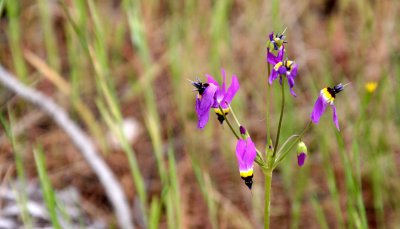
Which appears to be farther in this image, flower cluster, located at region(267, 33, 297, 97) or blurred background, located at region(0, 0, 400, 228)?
blurred background, located at region(0, 0, 400, 228)

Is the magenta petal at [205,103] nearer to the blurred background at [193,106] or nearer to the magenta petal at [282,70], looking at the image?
the magenta petal at [282,70]

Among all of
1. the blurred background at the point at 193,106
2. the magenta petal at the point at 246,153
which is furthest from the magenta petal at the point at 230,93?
the blurred background at the point at 193,106

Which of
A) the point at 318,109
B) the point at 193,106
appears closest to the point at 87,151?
the point at 193,106

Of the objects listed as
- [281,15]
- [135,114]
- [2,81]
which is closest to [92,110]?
[135,114]

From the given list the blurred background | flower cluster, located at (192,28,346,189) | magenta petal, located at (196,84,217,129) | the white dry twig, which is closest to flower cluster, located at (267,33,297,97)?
flower cluster, located at (192,28,346,189)

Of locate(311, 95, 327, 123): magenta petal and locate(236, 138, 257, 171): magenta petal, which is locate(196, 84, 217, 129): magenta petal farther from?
locate(311, 95, 327, 123): magenta petal

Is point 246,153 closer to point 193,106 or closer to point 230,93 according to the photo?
point 230,93
